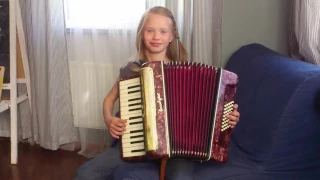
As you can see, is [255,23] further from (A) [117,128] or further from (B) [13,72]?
(B) [13,72]

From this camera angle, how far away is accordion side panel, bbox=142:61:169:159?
140cm

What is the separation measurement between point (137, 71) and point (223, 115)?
0.41 meters

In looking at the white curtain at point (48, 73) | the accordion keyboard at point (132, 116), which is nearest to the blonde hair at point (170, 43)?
the accordion keyboard at point (132, 116)

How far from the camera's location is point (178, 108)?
1452mm

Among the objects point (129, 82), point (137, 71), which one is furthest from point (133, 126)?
point (137, 71)

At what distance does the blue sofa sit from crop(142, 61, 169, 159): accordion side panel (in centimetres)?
11

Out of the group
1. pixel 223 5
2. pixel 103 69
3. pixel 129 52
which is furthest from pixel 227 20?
pixel 103 69

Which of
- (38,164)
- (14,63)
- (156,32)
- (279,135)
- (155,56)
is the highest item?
(156,32)

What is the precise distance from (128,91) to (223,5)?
2.96ft

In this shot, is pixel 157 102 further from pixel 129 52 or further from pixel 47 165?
pixel 47 165

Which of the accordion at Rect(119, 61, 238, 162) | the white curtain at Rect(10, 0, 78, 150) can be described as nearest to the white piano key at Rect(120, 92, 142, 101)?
the accordion at Rect(119, 61, 238, 162)

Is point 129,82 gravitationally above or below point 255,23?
below

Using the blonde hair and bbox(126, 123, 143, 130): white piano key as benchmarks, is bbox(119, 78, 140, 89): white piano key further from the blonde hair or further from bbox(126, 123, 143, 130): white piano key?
the blonde hair

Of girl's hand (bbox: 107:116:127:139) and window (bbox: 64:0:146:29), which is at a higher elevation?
window (bbox: 64:0:146:29)
